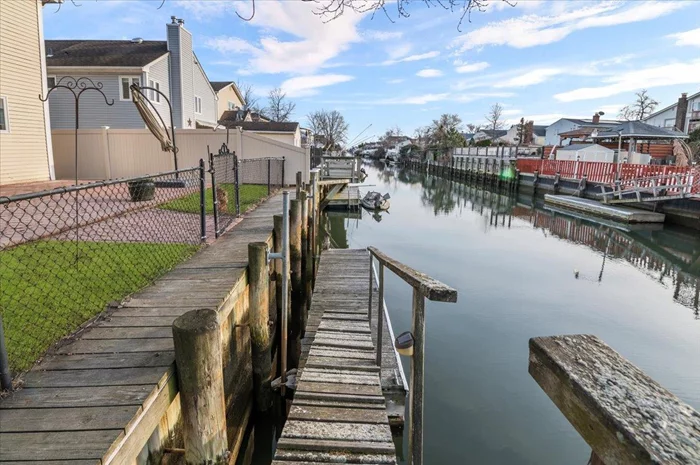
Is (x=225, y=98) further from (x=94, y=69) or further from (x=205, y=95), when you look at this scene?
(x=94, y=69)

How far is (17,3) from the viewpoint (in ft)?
39.8

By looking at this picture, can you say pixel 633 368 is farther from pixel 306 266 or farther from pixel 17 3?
pixel 17 3

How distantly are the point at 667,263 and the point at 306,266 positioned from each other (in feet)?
36.7

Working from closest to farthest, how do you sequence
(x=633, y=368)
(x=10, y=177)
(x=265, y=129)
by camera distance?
(x=633, y=368) → (x=10, y=177) → (x=265, y=129)

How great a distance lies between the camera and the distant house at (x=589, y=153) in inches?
1277

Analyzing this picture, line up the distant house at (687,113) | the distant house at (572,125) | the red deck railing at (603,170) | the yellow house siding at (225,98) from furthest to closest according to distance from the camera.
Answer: the distant house at (572,125) → the distant house at (687,113) → the yellow house siding at (225,98) → the red deck railing at (603,170)

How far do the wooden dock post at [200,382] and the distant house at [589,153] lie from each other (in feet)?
113

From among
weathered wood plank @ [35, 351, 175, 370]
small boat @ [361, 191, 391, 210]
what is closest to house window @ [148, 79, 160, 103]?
small boat @ [361, 191, 391, 210]

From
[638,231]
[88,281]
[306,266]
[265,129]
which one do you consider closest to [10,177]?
[306,266]

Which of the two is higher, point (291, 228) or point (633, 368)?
point (633, 368)

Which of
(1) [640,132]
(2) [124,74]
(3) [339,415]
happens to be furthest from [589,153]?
(3) [339,415]

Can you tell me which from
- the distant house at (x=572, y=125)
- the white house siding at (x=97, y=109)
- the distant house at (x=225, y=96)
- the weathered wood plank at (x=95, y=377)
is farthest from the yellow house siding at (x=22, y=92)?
the distant house at (x=572, y=125)

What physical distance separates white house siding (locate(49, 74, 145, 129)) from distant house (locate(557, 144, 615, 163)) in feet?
97.4

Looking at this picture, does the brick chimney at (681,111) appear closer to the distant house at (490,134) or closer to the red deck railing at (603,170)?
the red deck railing at (603,170)
